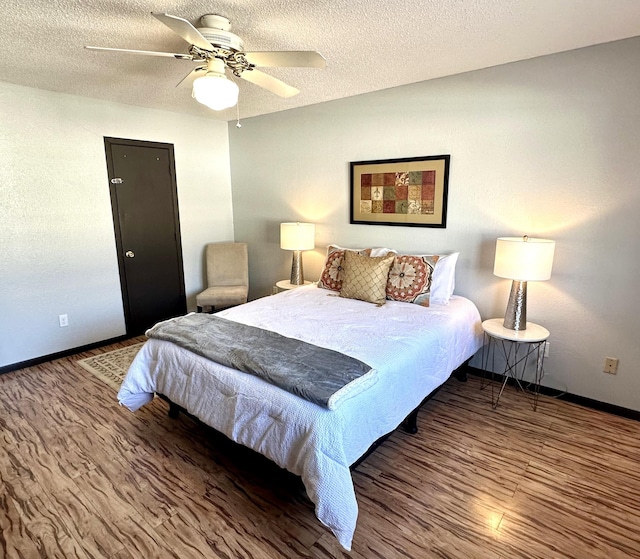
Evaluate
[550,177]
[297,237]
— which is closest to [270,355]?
[297,237]

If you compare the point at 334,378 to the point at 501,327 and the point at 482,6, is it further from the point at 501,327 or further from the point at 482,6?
the point at 482,6

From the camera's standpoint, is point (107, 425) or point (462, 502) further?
point (107, 425)

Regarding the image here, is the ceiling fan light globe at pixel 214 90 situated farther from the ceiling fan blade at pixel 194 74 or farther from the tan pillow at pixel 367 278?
the tan pillow at pixel 367 278

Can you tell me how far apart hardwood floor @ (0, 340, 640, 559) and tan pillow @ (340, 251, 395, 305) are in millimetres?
953

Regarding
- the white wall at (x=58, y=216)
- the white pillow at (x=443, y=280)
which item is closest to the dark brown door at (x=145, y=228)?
the white wall at (x=58, y=216)

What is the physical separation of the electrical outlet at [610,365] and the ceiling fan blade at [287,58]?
8.89ft

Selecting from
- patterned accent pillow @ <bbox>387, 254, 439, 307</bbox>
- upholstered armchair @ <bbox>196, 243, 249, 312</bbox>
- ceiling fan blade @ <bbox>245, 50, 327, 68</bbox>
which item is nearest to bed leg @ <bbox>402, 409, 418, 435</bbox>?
patterned accent pillow @ <bbox>387, 254, 439, 307</bbox>

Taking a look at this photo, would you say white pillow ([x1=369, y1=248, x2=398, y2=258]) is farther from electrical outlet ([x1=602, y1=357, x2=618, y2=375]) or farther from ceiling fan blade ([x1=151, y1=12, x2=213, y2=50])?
ceiling fan blade ([x1=151, y1=12, x2=213, y2=50])

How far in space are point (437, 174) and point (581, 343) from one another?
1700 mm

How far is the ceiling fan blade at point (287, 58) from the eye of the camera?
6.24 feet

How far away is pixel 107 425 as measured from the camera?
2.53m

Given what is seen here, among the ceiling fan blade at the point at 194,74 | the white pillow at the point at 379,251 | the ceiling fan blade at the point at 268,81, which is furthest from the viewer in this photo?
the white pillow at the point at 379,251

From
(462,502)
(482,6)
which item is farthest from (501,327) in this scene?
(482,6)

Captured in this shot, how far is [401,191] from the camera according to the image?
338cm
